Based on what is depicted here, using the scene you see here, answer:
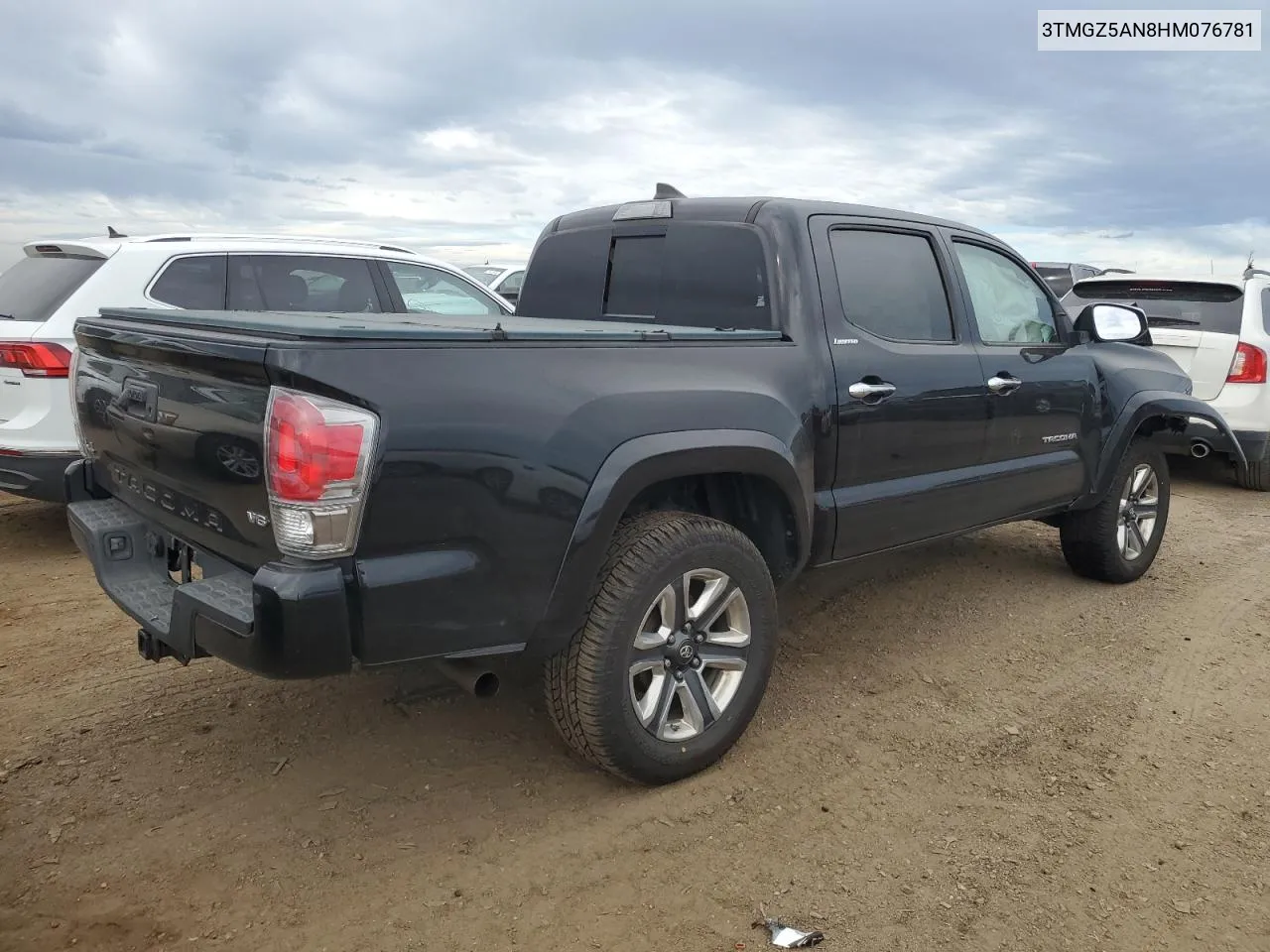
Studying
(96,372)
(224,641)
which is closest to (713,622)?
(224,641)

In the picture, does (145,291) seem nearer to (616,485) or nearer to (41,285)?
(41,285)

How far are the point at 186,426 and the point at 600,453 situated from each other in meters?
1.09

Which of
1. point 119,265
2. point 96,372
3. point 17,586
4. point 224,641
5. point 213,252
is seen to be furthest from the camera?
point 213,252

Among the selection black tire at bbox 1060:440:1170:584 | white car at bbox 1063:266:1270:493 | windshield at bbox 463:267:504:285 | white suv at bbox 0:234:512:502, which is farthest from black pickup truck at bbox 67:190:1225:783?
windshield at bbox 463:267:504:285

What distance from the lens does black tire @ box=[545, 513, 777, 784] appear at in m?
2.79

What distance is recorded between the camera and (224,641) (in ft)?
7.93

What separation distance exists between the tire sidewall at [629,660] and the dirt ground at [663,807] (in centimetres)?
13

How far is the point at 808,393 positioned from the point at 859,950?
172 cm

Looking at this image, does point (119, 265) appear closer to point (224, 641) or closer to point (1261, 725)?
point (224, 641)

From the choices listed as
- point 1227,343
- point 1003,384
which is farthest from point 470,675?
point 1227,343

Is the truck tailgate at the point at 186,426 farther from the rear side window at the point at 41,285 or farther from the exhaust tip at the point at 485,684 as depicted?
the rear side window at the point at 41,285

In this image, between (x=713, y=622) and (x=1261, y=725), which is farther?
(x=1261, y=725)

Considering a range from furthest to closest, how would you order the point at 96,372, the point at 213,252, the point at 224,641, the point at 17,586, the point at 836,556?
the point at 213,252 → the point at 17,586 → the point at 836,556 → the point at 96,372 → the point at 224,641

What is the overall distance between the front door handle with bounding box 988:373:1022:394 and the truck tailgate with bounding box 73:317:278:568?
2.92 m
